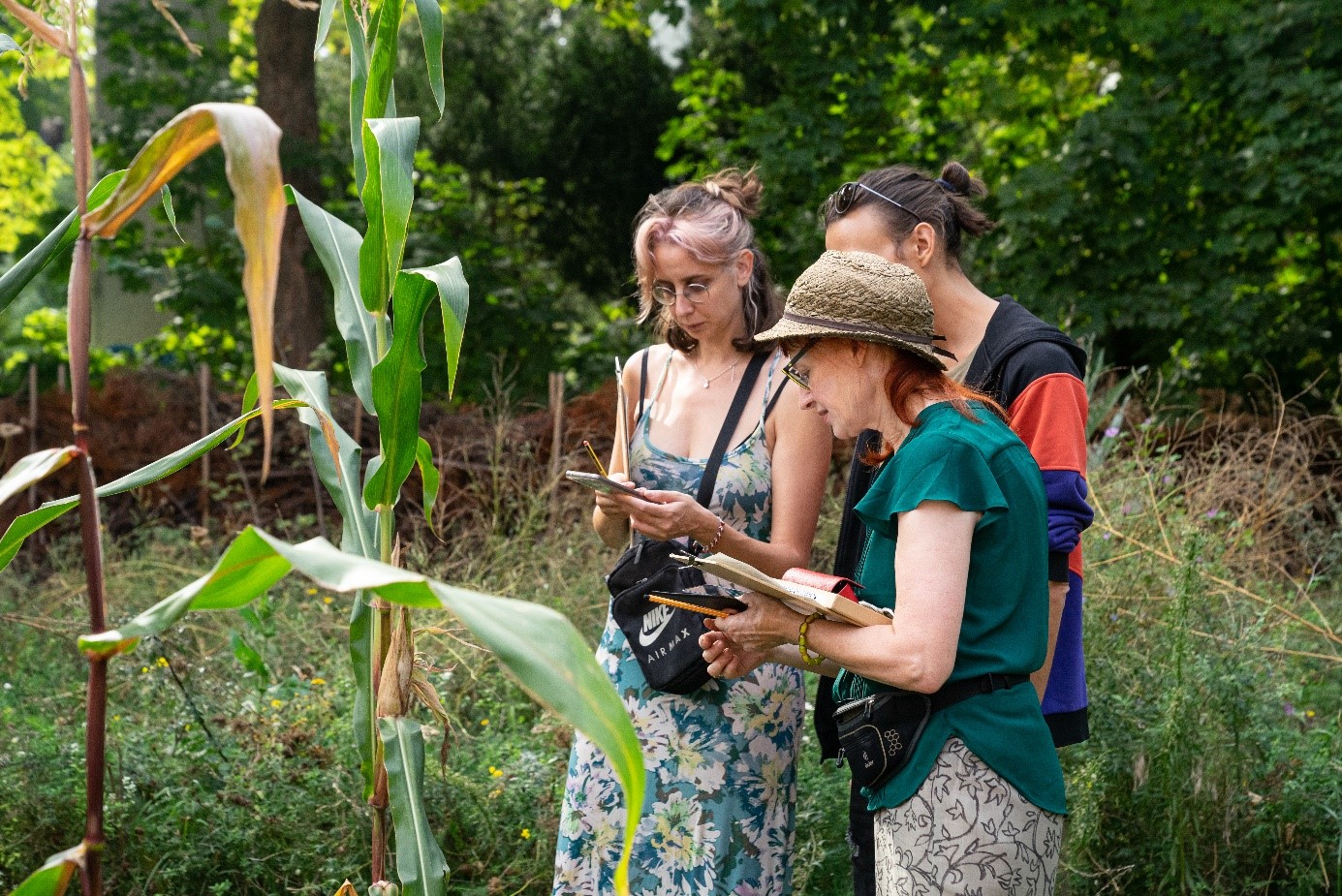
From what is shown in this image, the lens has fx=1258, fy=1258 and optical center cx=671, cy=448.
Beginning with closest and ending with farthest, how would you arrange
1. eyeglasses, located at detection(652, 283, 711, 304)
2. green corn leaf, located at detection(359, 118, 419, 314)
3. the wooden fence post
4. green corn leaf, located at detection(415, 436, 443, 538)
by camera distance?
1. green corn leaf, located at detection(359, 118, 419, 314)
2. green corn leaf, located at detection(415, 436, 443, 538)
3. eyeglasses, located at detection(652, 283, 711, 304)
4. the wooden fence post

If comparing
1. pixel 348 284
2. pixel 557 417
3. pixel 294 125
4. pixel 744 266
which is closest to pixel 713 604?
pixel 348 284

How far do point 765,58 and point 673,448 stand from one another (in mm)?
7384

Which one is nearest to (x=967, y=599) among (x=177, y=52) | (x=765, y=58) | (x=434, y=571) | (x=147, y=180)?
(x=147, y=180)

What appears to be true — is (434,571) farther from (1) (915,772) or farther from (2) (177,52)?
(2) (177,52)

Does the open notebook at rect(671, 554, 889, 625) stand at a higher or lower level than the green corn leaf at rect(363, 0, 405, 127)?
lower

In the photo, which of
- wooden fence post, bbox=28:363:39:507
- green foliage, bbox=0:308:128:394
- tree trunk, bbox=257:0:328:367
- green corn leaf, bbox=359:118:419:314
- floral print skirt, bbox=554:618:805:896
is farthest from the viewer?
green foliage, bbox=0:308:128:394

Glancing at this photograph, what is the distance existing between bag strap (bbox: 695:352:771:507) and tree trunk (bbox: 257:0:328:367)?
711cm

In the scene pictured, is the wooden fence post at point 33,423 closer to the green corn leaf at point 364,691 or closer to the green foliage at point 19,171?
the green foliage at point 19,171

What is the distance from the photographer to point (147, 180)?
3.96ft

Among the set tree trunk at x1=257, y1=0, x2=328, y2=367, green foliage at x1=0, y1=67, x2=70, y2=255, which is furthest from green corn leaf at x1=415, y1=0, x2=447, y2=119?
green foliage at x1=0, y1=67, x2=70, y2=255

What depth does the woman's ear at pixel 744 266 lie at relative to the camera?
104 inches

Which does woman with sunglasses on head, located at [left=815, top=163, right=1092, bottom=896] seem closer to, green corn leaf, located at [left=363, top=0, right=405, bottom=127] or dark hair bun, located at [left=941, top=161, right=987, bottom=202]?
dark hair bun, located at [left=941, top=161, right=987, bottom=202]

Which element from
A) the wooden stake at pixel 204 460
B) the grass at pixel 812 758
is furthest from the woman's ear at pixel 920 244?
the wooden stake at pixel 204 460

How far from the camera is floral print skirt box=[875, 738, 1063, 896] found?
184cm
